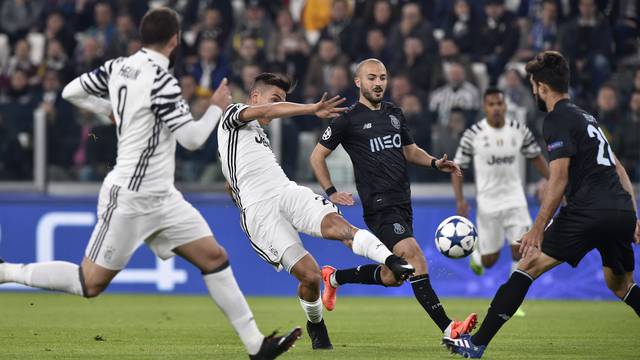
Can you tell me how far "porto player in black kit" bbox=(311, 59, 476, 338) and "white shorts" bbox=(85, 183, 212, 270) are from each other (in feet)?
7.36

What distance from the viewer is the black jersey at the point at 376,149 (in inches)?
370

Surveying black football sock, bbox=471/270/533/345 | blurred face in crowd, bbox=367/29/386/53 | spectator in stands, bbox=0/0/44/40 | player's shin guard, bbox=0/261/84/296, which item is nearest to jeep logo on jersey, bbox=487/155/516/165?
blurred face in crowd, bbox=367/29/386/53

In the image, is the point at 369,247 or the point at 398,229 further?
the point at 398,229

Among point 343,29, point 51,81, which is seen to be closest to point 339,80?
point 343,29

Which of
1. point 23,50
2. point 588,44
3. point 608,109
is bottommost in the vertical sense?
point 23,50

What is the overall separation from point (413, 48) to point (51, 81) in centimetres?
533

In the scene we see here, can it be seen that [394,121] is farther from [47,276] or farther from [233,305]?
[47,276]

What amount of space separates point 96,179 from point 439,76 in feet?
16.7

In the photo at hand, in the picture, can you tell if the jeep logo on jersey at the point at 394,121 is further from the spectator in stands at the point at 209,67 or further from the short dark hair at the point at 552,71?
the spectator in stands at the point at 209,67

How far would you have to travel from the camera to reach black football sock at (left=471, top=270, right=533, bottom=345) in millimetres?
7758

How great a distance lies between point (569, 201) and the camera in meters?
7.80

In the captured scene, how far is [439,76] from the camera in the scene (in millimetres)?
16812

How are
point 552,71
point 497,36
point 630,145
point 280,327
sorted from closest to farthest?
point 552,71, point 280,327, point 630,145, point 497,36

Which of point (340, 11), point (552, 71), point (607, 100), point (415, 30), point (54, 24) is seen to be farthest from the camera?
point (54, 24)
